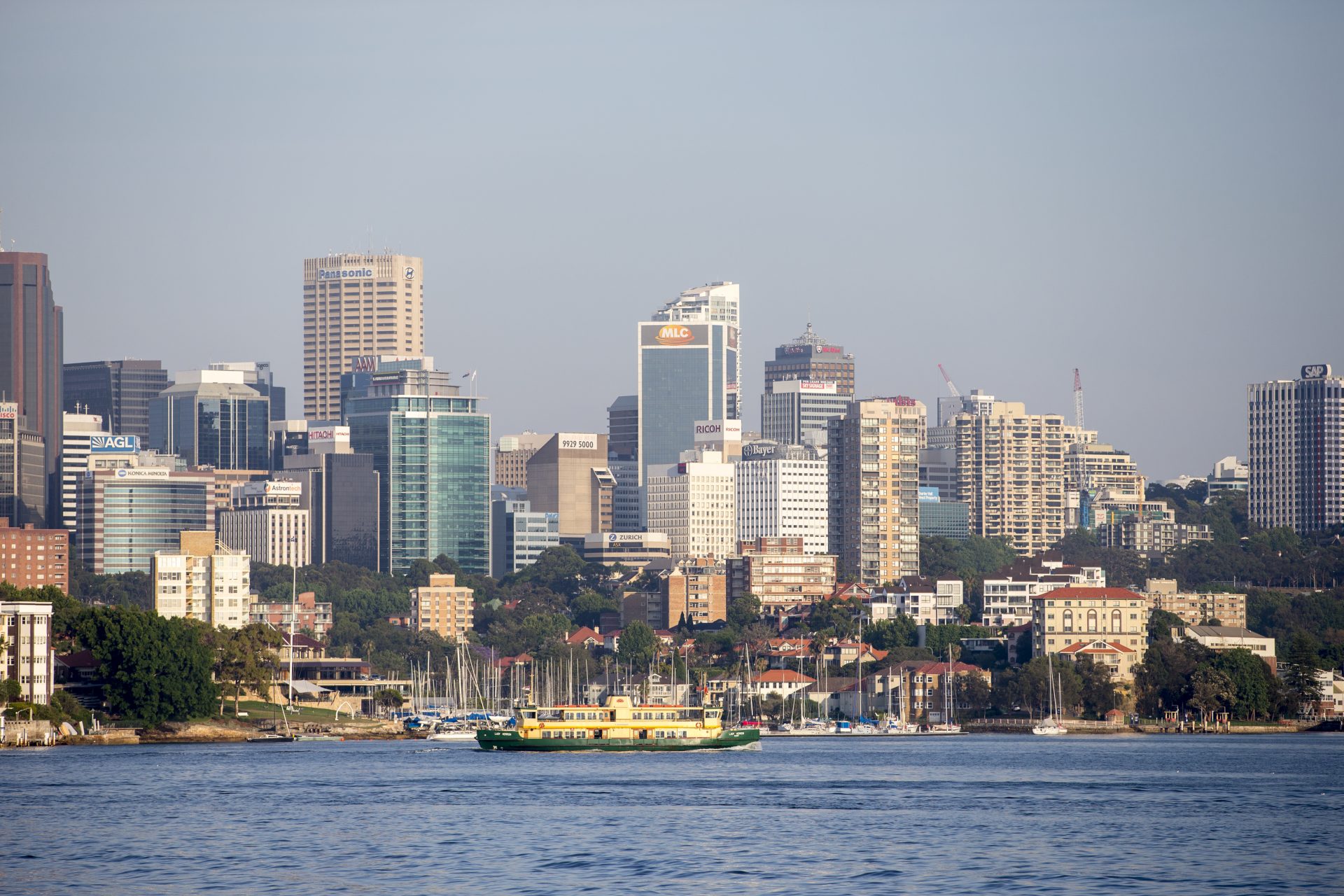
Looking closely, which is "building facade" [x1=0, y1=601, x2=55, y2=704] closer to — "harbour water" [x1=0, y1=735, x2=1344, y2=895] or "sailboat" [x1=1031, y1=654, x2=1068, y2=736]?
"harbour water" [x1=0, y1=735, x2=1344, y2=895]

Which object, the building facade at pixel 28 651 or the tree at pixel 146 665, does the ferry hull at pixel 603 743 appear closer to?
the tree at pixel 146 665

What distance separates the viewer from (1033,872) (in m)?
75.1

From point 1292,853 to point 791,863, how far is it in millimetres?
18007

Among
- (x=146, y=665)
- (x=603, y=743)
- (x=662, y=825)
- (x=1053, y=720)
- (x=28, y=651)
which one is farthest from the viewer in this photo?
(x=1053, y=720)

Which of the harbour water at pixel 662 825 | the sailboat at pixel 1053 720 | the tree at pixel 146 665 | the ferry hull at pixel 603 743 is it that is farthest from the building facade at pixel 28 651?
the sailboat at pixel 1053 720

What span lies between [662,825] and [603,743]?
61063mm

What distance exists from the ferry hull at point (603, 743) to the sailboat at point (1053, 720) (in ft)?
150

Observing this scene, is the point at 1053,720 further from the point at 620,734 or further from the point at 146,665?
the point at 146,665

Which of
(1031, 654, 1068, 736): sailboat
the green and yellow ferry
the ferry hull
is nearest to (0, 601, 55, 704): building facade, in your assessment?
the green and yellow ferry

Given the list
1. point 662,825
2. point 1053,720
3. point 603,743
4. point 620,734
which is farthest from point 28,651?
point 1053,720

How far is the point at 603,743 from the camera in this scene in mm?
150875

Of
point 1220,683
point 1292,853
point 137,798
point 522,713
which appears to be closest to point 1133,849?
point 1292,853

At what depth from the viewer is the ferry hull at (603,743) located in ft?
494

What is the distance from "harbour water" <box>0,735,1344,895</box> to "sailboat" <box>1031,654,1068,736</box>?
50.7 metres
